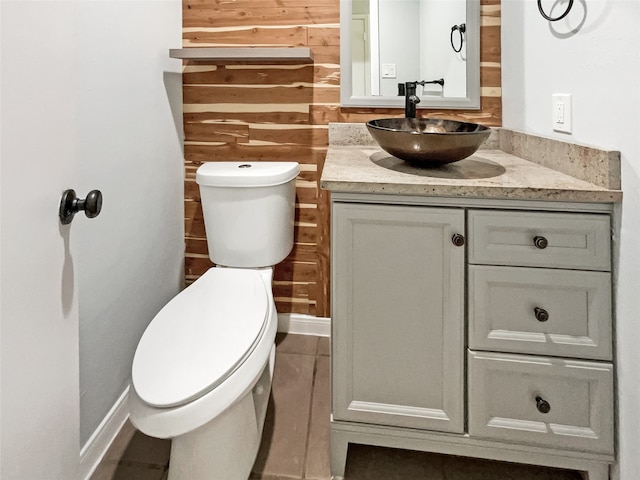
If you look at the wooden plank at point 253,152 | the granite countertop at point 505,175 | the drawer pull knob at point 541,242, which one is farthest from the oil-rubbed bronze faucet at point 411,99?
the drawer pull knob at point 541,242

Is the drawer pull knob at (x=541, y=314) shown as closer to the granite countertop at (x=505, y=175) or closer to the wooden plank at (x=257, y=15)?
the granite countertop at (x=505, y=175)

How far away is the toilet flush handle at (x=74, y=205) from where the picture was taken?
893 mm

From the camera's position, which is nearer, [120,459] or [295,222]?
[120,459]

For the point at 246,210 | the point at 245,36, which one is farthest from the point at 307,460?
the point at 245,36

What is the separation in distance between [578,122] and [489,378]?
0.77m

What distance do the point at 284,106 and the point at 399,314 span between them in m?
1.19

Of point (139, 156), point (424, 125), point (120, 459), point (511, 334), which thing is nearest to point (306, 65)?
point (424, 125)

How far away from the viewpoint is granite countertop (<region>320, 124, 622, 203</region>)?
1.13 metres

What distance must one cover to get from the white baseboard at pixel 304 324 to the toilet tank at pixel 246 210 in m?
0.44

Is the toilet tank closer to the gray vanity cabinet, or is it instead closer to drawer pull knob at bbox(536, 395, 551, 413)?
the gray vanity cabinet

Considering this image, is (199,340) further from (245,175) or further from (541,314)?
(541,314)

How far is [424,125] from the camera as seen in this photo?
175 centimetres

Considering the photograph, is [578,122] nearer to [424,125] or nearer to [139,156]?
[424,125]

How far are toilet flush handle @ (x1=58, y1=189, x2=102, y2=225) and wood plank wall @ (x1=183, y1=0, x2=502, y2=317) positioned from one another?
124cm
